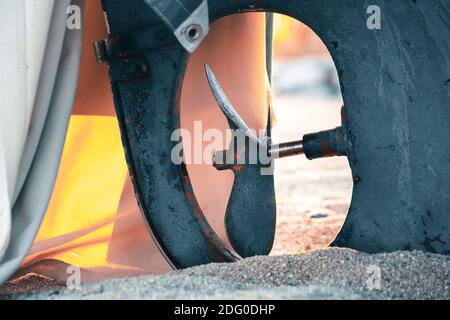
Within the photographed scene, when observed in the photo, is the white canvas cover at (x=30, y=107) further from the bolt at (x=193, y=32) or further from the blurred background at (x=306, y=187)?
the blurred background at (x=306, y=187)

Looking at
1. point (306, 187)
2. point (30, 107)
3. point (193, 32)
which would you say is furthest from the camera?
point (306, 187)

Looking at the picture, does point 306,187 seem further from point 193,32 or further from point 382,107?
point 193,32

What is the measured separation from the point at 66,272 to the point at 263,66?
0.92 m

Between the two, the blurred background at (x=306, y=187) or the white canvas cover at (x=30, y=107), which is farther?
the blurred background at (x=306, y=187)

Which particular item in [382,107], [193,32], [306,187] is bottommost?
[306,187]

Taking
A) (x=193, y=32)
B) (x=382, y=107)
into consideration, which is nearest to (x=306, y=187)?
(x=382, y=107)

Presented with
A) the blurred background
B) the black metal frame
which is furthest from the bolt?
the blurred background

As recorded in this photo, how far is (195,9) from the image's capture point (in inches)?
78.0

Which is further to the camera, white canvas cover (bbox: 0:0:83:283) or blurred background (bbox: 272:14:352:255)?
blurred background (bbox: 272:14:352:255)

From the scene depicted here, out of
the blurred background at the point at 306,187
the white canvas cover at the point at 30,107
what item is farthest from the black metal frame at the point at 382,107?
the blurred background at the point at 306,187

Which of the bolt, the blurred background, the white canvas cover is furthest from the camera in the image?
the blurred background

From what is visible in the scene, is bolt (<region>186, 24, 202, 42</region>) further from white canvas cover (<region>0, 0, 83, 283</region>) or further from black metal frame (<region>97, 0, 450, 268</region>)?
white canvas cover (<region>0, 0, 83, 283</region>)
